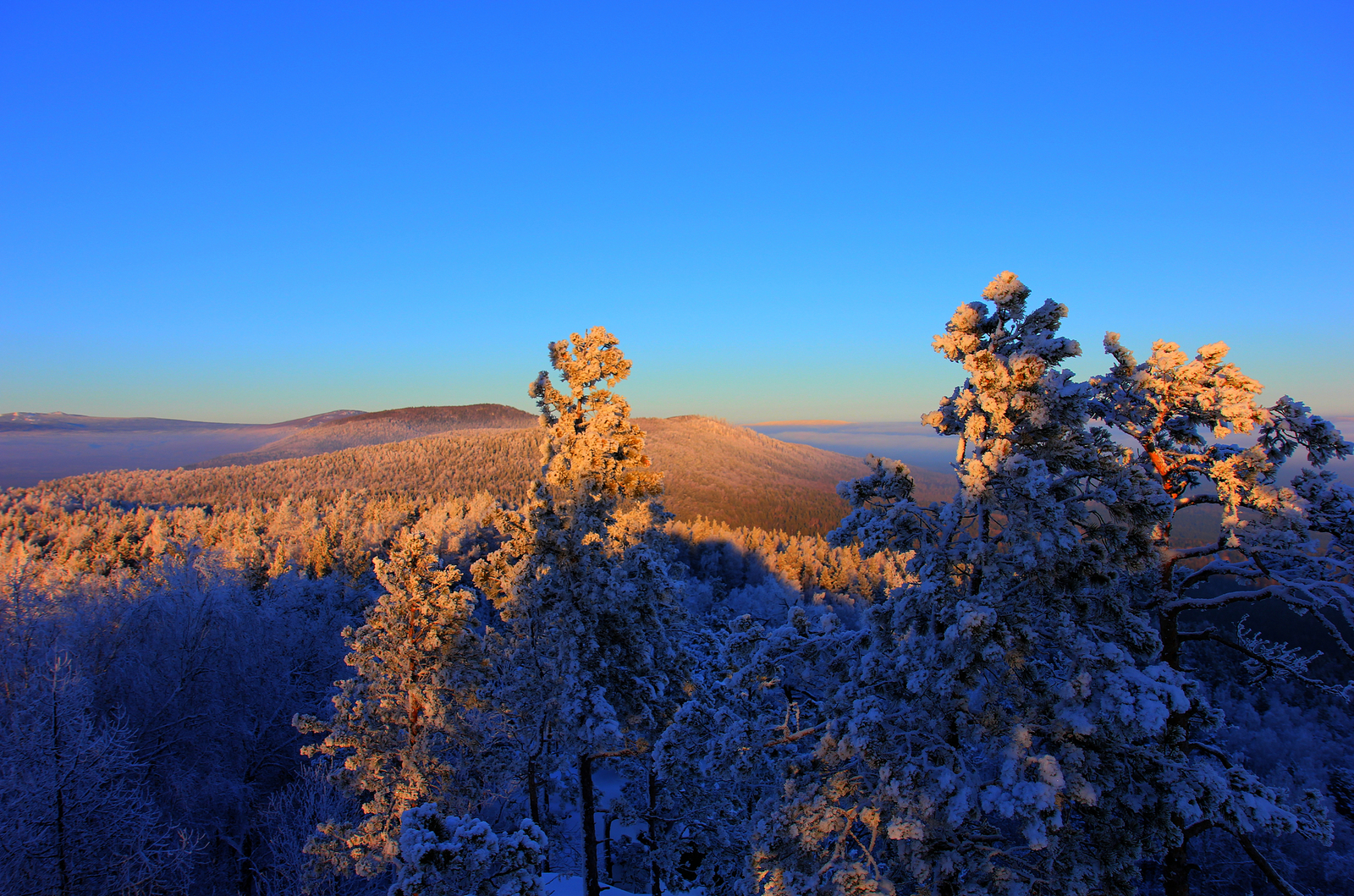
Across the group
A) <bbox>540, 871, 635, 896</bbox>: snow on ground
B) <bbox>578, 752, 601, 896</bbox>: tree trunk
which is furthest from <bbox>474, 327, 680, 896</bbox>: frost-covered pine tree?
<bbox>540, 871, 635, 896</bbox>: snow on ground

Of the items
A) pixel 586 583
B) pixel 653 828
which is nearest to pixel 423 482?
pixel 653 828

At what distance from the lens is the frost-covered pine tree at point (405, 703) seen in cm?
1308

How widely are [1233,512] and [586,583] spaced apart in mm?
10327

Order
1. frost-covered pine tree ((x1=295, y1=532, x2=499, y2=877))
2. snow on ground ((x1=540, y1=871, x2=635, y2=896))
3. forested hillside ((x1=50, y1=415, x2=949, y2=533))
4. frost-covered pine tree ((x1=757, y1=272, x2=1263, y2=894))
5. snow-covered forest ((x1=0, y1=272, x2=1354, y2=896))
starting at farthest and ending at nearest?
forested hillside ((x1=50, y1=415, x2=949, y2=533)) < snow on ground ((x1=540, y1=871, x2=635, y2=896)) < frost-covered pine tree ((x1=295, y1=532, x2=499, y2=877)) < snow-covered forest ((x1=0, y1=272, x2=1354, y2=896)) < frost-covered pine tree ((x1=757, y1=272, x2=1263, y2=894))

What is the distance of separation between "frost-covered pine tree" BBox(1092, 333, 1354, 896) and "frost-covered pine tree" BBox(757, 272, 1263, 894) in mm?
651

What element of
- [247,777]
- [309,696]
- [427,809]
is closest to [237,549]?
[309,696]

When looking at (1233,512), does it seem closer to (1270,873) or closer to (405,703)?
(1270,873)

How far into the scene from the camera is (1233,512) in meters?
7.14

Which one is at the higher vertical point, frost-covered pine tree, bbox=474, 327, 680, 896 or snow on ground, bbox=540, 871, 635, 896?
frost-covered pine tree, bbox=474, 327, 680, 896

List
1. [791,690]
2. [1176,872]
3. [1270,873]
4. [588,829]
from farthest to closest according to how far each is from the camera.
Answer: [588,829] < [791,690] < [1176,872] < [1270,873]

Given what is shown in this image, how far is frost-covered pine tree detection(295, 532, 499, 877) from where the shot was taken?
13.1 m

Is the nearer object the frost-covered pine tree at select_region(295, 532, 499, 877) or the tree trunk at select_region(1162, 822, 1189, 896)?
the tree trunk at select_region(1162, 822, 1189, 896)

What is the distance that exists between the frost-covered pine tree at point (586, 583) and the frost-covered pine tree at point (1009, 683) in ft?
19.8

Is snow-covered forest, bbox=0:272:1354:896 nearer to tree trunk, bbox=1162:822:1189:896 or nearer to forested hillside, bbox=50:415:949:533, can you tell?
tree trunk, bbox=1162:822:1189:896
